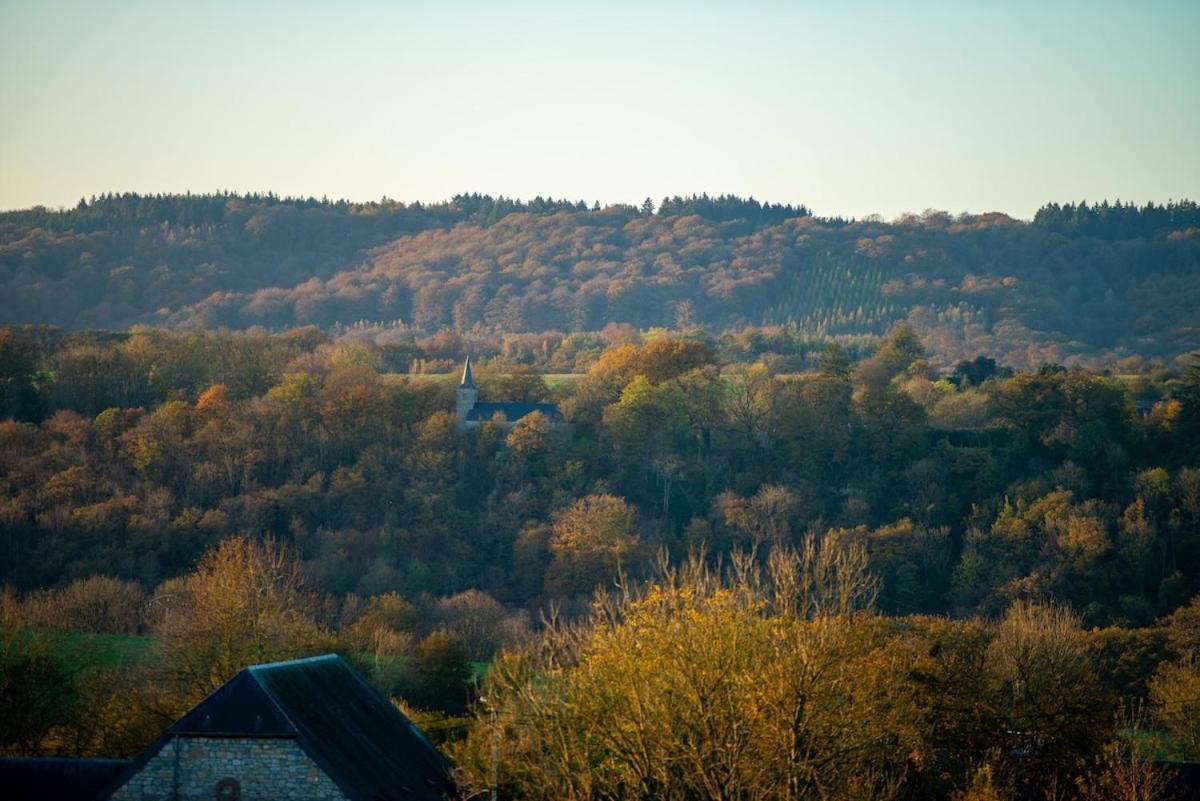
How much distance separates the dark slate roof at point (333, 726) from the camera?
32.6 meters

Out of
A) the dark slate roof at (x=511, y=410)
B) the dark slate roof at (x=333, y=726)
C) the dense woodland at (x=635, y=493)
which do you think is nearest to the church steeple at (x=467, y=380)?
the dark slate roof at (x=511, y=410)

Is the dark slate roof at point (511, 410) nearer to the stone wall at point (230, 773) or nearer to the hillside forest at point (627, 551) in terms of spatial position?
the hillside forest at point (627, 551)

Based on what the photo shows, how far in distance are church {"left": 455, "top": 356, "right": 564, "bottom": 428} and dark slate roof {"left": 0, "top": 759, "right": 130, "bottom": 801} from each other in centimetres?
6634

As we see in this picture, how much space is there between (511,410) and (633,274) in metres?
81.1

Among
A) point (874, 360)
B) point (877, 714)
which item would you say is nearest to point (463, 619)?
point (877, 714)

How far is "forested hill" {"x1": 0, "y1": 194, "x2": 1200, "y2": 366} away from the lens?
549 ft

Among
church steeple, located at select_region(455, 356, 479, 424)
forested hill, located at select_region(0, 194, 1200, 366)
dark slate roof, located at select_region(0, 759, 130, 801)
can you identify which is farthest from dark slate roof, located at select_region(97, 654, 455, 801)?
forested hill, located at select_region(0, 194, 1200, 366)

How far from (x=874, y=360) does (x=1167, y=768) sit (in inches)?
3178

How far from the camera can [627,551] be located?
85.1m

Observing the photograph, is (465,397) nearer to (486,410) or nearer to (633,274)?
(486,410)

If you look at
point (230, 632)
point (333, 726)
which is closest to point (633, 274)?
point (230, 632)

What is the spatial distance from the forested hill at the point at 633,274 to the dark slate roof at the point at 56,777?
413ft

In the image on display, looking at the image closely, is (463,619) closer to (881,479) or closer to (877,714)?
(881,479)

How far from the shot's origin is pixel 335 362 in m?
115
